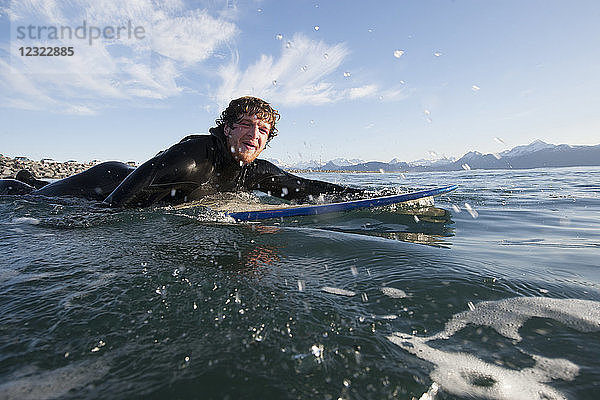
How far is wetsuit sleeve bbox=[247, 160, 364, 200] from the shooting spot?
576 centimetres

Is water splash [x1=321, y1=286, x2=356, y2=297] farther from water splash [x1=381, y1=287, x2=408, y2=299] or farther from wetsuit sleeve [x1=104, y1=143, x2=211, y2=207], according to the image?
wetsuit sleeve [x1=104, y1=143, x2=211, y2=207]

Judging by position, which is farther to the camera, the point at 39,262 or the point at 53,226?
the point at 53,226

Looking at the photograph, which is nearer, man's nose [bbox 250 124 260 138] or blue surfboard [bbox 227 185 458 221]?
blue surfboard [bbox 227 185 458 221]

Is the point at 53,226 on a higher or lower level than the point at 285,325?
higher

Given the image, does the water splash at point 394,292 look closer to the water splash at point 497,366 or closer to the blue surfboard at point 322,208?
the water splash at point 497,366

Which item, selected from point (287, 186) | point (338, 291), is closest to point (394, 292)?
point (338, 291)

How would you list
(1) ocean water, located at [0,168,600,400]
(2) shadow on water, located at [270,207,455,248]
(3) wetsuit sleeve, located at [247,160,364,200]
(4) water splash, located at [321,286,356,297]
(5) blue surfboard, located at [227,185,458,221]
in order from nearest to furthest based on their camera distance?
1. (1) ocean water, located at [0,168,600,400]
2. (4) water splash, located at [321,286,356,297]
3. (2) shadow on water, located at [270,207,455,248]
4. (5) blue surfboard, located at [227,185,458,221]
5. (3) wetsuit sleeve, located at [247,160,364,200]

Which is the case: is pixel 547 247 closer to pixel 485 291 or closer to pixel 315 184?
pixel 485 291

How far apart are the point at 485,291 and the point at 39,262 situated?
289cm

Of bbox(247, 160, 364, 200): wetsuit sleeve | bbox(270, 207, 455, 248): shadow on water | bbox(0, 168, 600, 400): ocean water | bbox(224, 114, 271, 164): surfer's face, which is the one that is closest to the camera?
bbox(0, 168, 600, 400): ocean water

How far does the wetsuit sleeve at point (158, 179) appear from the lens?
4148mm

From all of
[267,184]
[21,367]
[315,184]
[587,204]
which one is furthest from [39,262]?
[587,204]

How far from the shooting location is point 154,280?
1.84m

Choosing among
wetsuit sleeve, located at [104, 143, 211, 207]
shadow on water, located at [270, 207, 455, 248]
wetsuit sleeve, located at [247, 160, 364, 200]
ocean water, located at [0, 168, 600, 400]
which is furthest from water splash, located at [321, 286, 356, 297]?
wetsuit sleeve, located at [247, 160, 364, 200]
